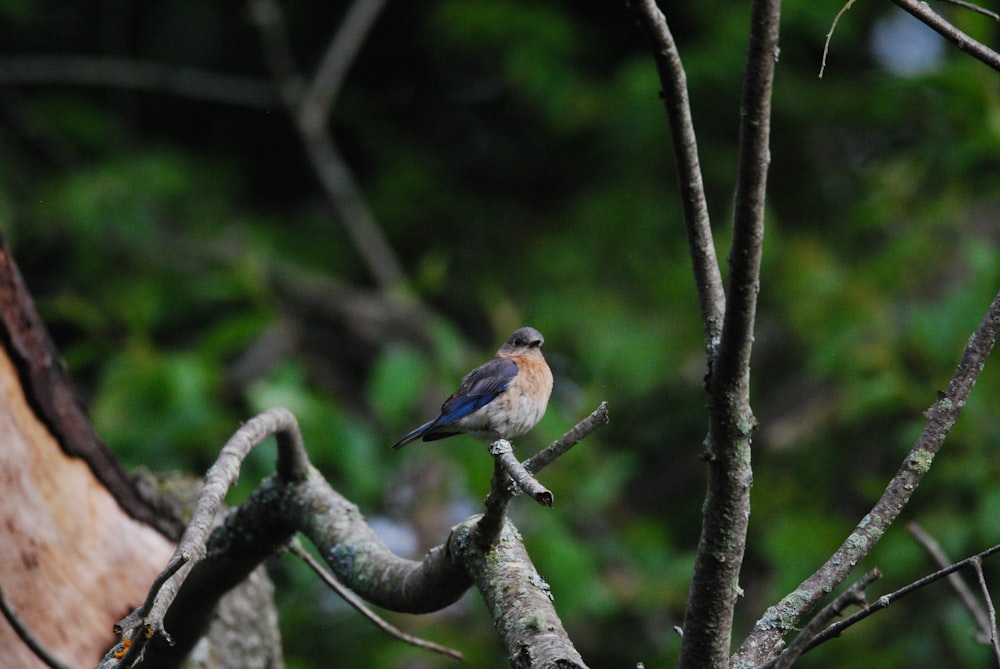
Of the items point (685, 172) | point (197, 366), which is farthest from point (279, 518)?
point (197, 366)

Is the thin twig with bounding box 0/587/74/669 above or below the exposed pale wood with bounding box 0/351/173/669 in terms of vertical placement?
below

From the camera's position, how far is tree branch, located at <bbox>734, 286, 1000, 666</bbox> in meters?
1.85

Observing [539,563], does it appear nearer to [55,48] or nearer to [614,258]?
[614,258]

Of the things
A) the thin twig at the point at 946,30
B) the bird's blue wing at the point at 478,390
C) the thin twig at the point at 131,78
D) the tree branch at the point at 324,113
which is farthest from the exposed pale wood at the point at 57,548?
the thin twig at the point at 131,78

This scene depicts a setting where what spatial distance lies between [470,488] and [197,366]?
53.5 inches

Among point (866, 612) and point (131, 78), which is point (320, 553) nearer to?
point (866, 612)

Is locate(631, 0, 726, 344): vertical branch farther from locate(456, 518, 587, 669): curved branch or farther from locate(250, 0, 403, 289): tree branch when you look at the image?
locate(250, 0, 403, 289): tree branch

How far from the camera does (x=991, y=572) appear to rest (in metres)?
5.63

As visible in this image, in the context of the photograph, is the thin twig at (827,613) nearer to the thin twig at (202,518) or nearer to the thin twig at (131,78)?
the thin twig at (202,518)

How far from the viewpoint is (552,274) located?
7.33 meters

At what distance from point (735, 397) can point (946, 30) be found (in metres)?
0.75

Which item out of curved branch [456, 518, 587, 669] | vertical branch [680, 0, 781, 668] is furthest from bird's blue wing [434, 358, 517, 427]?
vertical branch [680, 0, 781, 668]

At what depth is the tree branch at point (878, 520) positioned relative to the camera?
1.85 m

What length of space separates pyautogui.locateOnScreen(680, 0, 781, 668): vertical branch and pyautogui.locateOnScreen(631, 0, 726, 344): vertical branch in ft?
0.33
